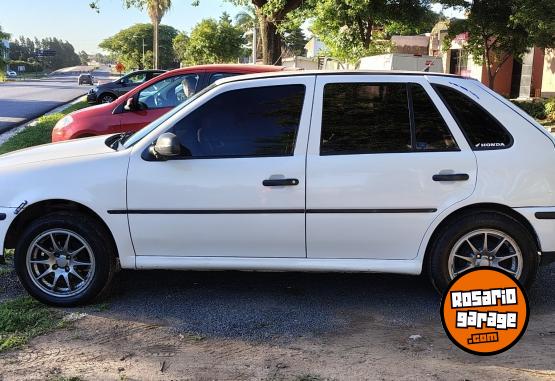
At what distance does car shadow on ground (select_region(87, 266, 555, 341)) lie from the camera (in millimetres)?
4109

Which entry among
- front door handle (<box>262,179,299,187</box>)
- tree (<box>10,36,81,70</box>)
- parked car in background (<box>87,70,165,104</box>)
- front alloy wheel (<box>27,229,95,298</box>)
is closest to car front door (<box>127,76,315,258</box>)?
front door handle (<box>262,179,299,187</box>)

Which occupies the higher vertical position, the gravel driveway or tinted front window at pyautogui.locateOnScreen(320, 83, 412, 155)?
tinted front window at pyautogui.locateOnScreen(320, 83, 412, 155)

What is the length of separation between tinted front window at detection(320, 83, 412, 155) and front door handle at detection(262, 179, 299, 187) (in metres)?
0.32

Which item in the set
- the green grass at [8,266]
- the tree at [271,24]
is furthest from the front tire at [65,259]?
the tree at [271,24]

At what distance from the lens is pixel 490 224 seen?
4176mm

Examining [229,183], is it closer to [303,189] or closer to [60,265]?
[303,189]

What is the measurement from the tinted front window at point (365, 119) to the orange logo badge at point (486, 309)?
1.84 meters

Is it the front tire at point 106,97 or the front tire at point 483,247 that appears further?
the front tire at point 106,97

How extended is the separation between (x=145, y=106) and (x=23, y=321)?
4.77 meters

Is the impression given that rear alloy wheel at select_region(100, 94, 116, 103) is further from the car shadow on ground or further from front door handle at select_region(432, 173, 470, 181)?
front door handle at select_region(432, 173, 470, 181)

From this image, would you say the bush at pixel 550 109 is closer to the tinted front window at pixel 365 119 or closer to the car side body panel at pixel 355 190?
the car side body panel at pixel 355 190

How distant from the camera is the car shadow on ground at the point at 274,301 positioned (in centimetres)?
411

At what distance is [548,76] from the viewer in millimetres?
22328

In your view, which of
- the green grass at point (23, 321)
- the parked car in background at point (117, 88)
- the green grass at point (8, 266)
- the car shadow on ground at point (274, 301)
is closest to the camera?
the green grass at point (23, 321)
